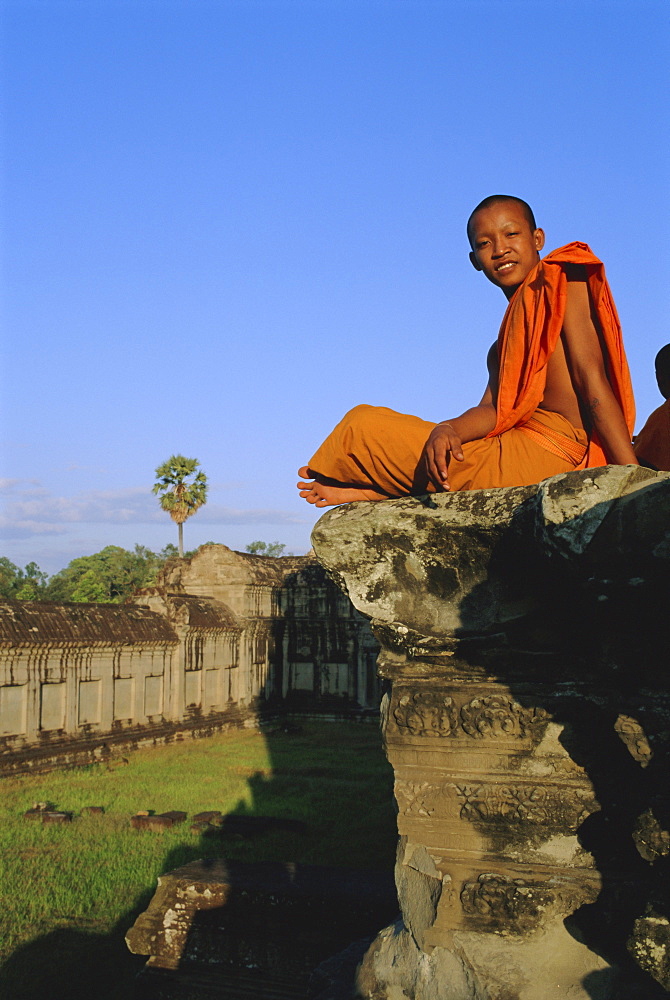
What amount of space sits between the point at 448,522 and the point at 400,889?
3.52ft

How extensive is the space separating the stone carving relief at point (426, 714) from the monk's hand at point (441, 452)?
604 millimetres

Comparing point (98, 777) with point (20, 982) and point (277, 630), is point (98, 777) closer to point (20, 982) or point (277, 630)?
point (20, 982)

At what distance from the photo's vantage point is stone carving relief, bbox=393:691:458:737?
7.39 feet

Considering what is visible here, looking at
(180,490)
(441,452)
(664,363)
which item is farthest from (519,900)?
(180,490)

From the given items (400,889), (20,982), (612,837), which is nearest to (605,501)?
(612,837)

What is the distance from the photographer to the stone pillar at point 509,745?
6.40 ft

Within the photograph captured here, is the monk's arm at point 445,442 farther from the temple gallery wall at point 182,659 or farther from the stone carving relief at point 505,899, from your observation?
the temple gallery wall at point 182,659

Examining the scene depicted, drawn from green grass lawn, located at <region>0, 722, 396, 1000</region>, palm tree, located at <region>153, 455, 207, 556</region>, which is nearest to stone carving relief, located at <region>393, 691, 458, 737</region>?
green grass lawn, located at <region>0, 722, 396, 1000</region>

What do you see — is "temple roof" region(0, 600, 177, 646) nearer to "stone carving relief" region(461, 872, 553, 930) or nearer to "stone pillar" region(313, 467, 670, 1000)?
"stone pillar" region(313, 467, 670, 1000)

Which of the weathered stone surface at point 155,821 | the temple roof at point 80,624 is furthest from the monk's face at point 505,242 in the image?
the temple roof at point 80,624

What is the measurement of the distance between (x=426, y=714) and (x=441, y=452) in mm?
745

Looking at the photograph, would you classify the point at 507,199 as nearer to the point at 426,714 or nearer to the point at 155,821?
the point at 426,714

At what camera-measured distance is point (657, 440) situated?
254cm

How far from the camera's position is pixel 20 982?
5.56 meters
